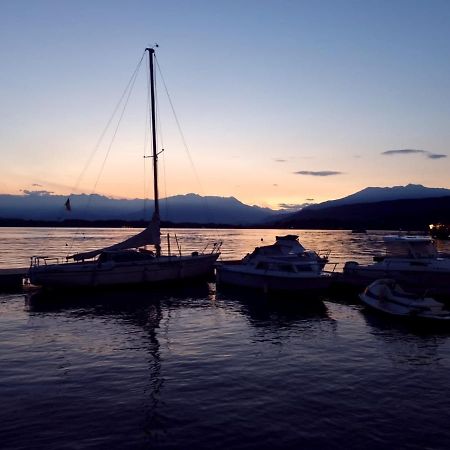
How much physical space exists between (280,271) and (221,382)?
62.9 ft

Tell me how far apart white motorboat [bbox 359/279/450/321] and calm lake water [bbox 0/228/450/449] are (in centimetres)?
111

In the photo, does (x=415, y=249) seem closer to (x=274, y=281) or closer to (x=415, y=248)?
(x=415, y=248)

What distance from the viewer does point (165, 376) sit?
53.7 feet

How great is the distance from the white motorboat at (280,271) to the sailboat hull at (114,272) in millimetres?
3444

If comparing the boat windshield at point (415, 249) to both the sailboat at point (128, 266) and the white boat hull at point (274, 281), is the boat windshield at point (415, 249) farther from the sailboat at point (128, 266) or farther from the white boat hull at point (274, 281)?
the sailboat at point (128, 266)

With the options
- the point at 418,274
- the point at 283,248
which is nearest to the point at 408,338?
the point at 418,274

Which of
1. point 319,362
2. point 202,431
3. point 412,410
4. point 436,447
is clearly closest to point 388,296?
point 319,362

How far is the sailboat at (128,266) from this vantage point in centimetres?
3491

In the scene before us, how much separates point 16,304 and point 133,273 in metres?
8.87

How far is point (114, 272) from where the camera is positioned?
1420 inches

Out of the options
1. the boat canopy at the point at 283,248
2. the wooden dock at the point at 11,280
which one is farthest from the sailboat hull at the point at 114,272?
the boat canopy at the point at 283,248

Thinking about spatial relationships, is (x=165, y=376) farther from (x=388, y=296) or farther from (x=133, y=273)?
(x=133, y=273)

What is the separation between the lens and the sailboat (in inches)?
1374

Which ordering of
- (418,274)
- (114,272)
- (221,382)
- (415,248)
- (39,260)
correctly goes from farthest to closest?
(39,260)
(114,272)
(415,248)
(418,274)
(221,382)
